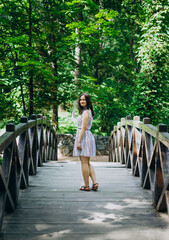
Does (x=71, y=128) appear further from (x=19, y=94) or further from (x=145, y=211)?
(x=145, y=211)

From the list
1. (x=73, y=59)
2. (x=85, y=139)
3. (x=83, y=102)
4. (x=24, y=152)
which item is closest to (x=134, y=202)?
(x=85, y=139)

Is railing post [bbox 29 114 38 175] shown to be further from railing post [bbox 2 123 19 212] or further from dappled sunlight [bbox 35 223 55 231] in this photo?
dappled sunlight [bbox 35 223 55 231]

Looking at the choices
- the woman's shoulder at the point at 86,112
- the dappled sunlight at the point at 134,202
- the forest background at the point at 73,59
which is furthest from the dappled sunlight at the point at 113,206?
the forest background at the point at 73,59

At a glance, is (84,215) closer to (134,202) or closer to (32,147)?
(134,202)

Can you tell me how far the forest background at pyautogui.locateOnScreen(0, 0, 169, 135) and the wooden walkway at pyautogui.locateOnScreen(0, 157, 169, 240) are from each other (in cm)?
356

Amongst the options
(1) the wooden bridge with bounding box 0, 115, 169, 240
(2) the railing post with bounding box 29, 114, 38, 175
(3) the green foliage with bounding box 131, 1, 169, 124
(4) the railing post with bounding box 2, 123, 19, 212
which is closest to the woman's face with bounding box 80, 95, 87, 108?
(1) the wooden bridge with bounding box 0, 115, 169, 240

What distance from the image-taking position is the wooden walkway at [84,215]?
8.73 ft

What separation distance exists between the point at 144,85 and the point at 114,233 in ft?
44.0

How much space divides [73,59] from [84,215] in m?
10.1

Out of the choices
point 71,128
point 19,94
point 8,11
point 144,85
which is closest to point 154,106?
point 144,85

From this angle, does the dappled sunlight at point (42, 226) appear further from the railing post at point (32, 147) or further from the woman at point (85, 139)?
the railing post at point (32, 147)

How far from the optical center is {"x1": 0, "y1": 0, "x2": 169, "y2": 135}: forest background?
8.62m

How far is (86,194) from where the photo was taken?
13.1 feet

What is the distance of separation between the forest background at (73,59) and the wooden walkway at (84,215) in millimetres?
3559
